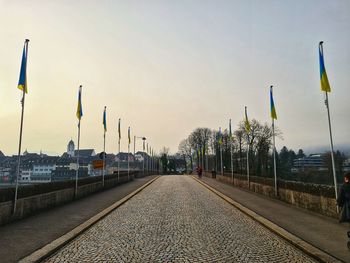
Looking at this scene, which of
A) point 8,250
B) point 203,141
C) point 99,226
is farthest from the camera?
point 203,141

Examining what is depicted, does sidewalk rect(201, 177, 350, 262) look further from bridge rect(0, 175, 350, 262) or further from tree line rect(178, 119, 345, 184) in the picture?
tree line rect(178, 119, 345, 184)

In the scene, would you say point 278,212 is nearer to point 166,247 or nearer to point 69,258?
point 166,247

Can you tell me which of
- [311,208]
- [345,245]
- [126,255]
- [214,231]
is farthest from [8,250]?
[311,208]

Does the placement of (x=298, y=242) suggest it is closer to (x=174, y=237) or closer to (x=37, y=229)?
(x=174, y=237)

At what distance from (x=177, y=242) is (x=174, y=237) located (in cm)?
60

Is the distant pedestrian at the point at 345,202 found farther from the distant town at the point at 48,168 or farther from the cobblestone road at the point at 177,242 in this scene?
the distant town at the point at 48,168

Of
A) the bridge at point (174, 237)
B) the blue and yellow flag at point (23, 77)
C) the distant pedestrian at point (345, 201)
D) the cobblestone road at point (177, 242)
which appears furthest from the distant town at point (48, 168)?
the distant pedestrian at point (345, 201)

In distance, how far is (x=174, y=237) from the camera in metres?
8.68

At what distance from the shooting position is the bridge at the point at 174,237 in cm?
689

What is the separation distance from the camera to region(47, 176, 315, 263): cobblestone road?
22.3ft

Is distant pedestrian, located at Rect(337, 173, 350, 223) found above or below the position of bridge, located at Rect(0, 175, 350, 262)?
above

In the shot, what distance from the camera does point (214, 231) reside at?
31.4 ft

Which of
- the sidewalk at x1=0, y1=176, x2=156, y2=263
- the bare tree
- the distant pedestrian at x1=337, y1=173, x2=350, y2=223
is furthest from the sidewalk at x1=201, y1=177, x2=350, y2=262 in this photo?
the bare tree

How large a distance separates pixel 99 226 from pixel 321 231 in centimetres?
668
